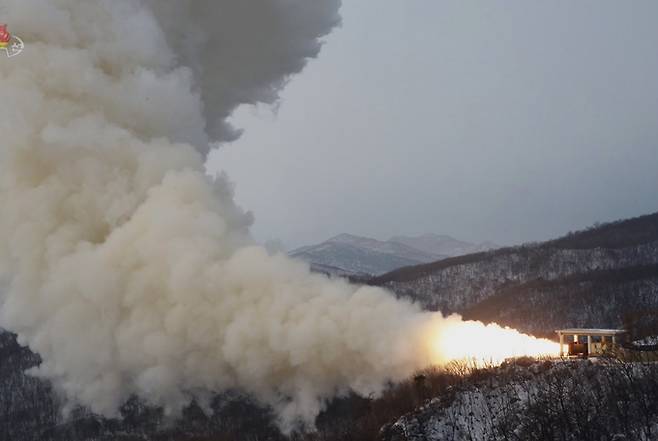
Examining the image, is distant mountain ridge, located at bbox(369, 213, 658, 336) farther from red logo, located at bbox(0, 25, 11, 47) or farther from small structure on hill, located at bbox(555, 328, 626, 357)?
red logo, located at bbox(0, 25, 11, 47)

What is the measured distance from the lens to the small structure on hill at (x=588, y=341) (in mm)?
39062

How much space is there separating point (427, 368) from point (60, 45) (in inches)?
1009

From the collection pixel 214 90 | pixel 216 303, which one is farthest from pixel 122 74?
pixel 216 303

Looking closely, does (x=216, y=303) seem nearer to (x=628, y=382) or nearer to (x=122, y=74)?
(x=122, y=74)

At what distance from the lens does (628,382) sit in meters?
31.7

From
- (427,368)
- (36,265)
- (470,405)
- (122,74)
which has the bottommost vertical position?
(470,405)

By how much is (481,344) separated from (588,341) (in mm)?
9223

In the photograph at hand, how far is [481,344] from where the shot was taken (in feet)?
117

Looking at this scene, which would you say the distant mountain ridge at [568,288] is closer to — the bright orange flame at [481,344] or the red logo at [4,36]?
the bright orange flame at [481,344]

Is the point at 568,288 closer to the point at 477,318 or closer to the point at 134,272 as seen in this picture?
the point at 477,318
